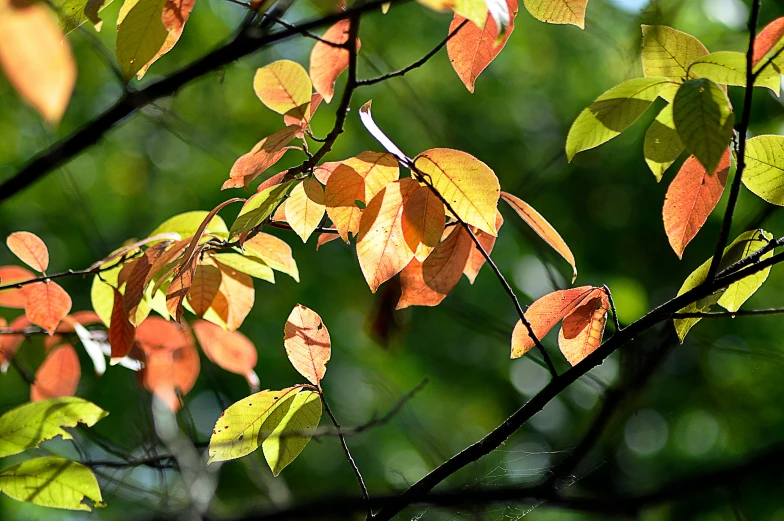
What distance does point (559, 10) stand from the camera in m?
0.59

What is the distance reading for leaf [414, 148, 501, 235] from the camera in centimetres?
55

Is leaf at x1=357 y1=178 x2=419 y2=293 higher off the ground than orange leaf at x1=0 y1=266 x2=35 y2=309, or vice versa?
orange leaf at x1=0 y1=266 x2=35 y2=309

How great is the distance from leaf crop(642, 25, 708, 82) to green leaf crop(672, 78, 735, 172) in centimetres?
A: 8

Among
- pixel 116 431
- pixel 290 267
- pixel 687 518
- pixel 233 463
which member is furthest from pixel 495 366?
pixel 290 267

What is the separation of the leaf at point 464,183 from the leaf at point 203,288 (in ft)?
0.97

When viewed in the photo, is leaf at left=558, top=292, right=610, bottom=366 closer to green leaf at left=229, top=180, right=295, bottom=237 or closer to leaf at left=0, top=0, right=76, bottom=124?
green leaf at left=229, top=180, right=295, bottom=237

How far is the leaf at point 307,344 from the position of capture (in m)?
0.63

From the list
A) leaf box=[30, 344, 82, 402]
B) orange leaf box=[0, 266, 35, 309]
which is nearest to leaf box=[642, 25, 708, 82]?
orange leaf box=[0, 266, 35, 309]

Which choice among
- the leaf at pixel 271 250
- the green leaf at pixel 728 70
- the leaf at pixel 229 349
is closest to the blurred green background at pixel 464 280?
the leaf at pixel 229 349

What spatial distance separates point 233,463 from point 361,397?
92 cm

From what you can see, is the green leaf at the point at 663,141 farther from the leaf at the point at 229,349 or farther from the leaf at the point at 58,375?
the leaf at the point at 58,375

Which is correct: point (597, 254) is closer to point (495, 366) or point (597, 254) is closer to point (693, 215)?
point (495, 366)

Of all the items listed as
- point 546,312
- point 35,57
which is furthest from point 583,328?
point 35,57

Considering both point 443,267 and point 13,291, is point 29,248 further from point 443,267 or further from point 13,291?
point 443,267
